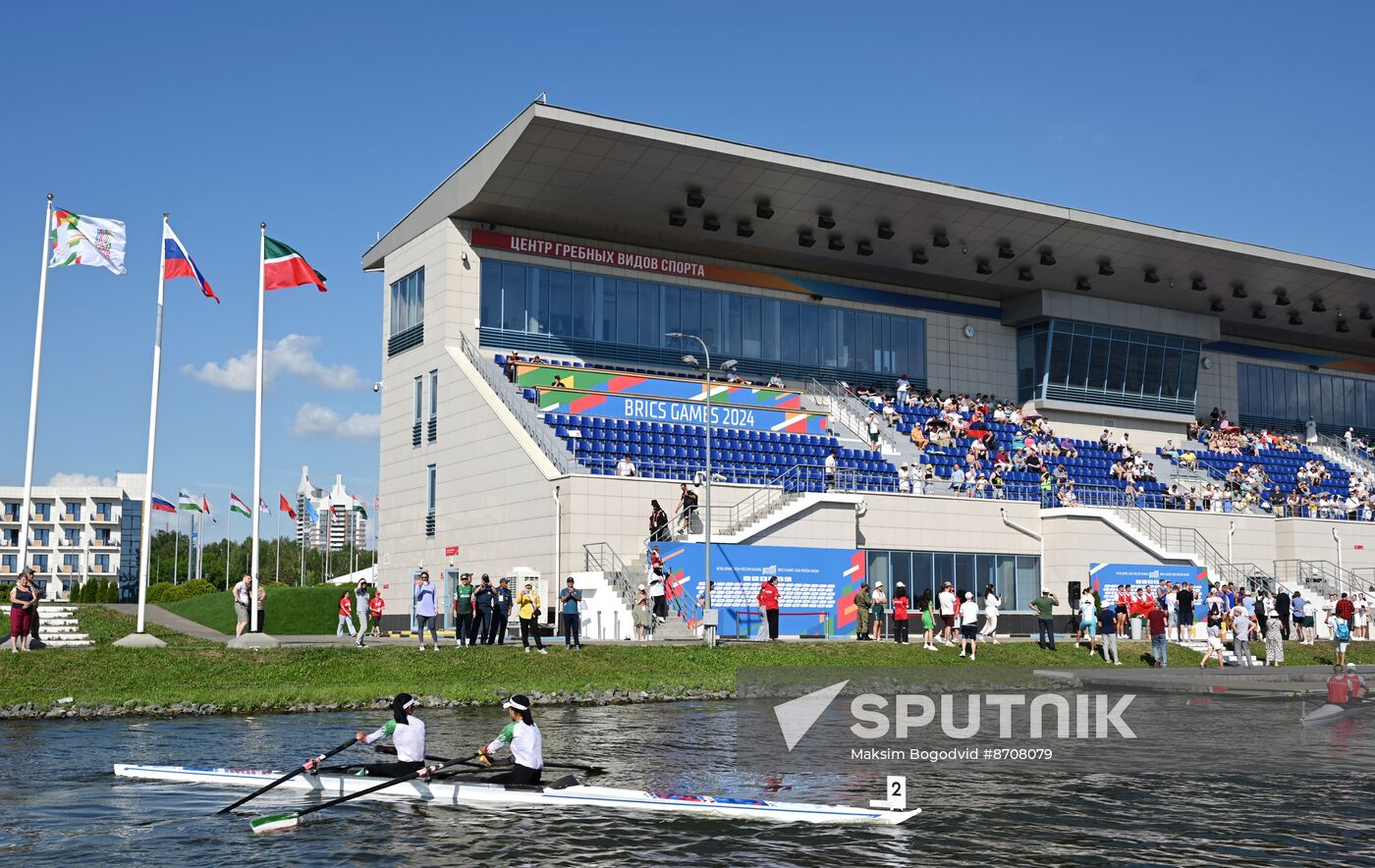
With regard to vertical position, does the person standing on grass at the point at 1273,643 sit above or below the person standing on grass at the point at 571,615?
below

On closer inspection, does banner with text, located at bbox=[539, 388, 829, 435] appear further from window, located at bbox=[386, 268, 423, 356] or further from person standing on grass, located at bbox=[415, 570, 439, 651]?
person standing on grass, located at bbox=[415, 570, 439, 651]

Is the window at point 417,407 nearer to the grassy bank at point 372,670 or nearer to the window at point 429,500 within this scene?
the window at point 429,500

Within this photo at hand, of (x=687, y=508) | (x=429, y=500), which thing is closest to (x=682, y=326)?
(x=429, y=500)

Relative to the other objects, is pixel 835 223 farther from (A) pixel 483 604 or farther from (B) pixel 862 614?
(A) pixel 483 604

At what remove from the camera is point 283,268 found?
34.4m

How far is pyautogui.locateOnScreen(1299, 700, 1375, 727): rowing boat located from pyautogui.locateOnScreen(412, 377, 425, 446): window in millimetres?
34005

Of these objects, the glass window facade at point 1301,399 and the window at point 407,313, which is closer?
the window at point 407,313

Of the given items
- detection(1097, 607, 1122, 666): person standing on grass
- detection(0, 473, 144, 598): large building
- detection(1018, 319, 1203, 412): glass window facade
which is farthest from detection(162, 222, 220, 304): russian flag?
detection(0, 473, 144, 598): large building

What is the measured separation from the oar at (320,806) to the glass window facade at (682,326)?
1346 inches

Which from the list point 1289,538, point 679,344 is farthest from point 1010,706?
point 1289,538

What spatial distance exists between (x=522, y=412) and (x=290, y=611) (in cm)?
1718

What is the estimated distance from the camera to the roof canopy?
4638cm

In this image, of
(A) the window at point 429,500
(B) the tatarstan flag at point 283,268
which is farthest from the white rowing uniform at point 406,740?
(A) the window at point 429,500

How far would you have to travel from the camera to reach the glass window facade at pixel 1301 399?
71.1 meters
